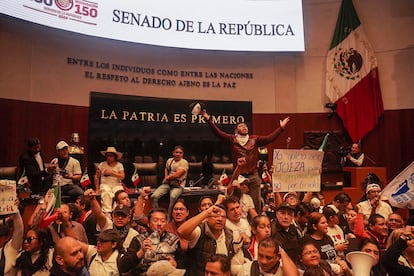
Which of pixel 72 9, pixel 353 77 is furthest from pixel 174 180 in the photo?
pixel 353 77

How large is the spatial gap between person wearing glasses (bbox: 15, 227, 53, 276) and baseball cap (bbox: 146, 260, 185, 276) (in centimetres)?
95

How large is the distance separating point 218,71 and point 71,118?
4147 mm

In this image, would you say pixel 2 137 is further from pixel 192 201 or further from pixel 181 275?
pixel 181 275

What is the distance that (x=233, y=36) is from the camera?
982 centimetres

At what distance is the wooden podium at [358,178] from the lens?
26.5 feet

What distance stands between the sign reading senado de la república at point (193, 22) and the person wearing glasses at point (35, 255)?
571cm

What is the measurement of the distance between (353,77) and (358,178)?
11.0ft

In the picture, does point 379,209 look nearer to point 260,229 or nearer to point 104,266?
point 260,229

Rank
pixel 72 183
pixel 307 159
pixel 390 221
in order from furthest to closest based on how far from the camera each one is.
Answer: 1. pixel 72 183
2. pixel 307 159
3. pixel 390 221

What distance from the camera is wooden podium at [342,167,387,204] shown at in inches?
317

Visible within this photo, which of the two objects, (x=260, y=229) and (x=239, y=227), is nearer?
(x=260, y=229)

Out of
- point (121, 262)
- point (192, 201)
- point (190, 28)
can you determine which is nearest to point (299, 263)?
point (121, 262)

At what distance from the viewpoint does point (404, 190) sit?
4223 mm

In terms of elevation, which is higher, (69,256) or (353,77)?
(353,77)
